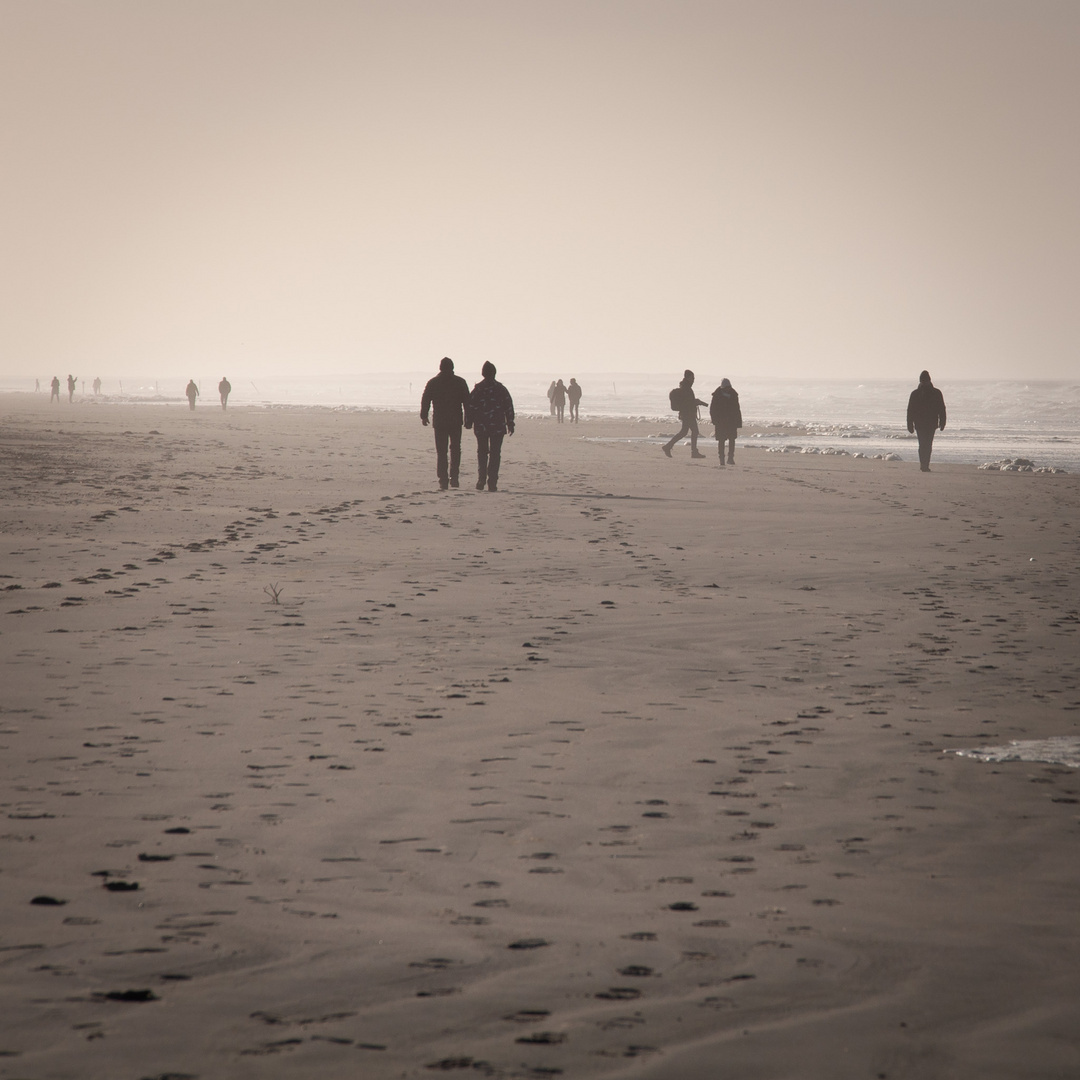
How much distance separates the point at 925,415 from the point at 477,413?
11453 mm

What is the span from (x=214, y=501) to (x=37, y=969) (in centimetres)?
1422

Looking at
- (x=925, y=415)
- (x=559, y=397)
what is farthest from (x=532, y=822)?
(x=559, y=397)

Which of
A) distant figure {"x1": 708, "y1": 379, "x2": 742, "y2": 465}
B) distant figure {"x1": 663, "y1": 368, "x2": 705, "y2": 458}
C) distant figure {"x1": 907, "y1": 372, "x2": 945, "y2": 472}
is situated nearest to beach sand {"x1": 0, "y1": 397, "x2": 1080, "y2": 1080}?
distant figure {"x1": 708, "y1": 379, "x2": 742, "y2": 465}

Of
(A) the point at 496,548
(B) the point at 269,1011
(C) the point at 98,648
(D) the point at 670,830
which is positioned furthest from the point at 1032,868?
(A) the point at 496,548

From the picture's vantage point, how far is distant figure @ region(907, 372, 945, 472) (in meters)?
25.5

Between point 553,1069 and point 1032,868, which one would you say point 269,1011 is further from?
point 1032,868

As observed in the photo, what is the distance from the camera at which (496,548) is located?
12.5 metres

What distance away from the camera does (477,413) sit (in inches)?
729

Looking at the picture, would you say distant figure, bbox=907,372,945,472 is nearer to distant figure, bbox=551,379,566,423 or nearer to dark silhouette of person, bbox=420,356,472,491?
dark silhouette of person, bbox=420,356,472,491

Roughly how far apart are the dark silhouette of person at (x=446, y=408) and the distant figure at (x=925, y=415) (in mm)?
10951

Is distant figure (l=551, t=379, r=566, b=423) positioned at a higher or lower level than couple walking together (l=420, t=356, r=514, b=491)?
higher

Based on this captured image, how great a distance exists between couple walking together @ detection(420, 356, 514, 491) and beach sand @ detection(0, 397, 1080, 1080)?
23.7ft

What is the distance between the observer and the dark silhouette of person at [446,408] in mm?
18250

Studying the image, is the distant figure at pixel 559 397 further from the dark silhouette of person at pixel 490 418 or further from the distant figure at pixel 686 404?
the dark silhouette of person at pixel 490 418
